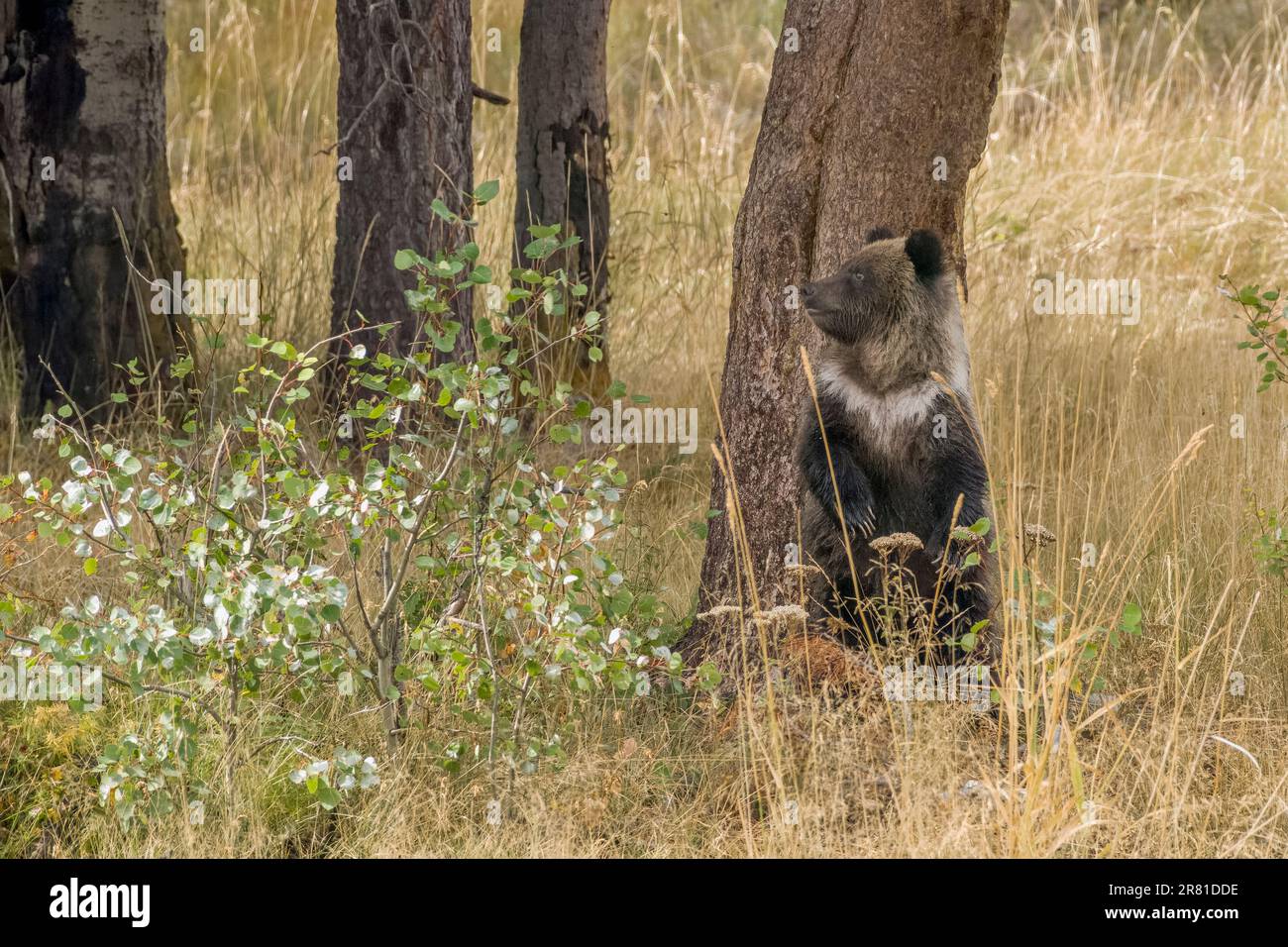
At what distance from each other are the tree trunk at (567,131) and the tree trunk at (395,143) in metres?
0.83

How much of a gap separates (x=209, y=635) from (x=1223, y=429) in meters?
4.66

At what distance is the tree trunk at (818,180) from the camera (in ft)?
14.6

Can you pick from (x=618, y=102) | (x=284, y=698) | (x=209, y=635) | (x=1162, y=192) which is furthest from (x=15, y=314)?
(x=1162, y=192)

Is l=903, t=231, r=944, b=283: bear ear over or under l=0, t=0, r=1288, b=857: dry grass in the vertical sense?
over

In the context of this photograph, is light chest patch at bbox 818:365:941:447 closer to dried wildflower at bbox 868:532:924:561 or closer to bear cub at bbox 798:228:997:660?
bear cub at bbox 798:228:997:660

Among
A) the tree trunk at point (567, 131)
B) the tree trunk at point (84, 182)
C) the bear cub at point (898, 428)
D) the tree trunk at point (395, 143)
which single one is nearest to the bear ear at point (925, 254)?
the bear cub at point (898, 428)

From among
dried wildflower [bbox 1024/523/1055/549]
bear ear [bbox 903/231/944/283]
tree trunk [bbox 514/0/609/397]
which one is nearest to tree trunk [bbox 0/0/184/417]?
tree trunk [bbox 514/0/609/397]

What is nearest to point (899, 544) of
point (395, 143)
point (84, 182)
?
point (395, 143)

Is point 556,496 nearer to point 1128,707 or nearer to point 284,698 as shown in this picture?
point 284,698

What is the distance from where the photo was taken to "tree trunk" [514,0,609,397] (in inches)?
290

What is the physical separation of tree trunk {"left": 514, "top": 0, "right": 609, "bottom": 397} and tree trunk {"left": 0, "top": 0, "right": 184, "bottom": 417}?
1.79 m

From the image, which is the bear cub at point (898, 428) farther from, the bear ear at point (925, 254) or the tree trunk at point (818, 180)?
the tree trunk at point (818, 180)

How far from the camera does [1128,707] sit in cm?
451

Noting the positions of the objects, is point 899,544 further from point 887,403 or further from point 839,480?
point 887,403
